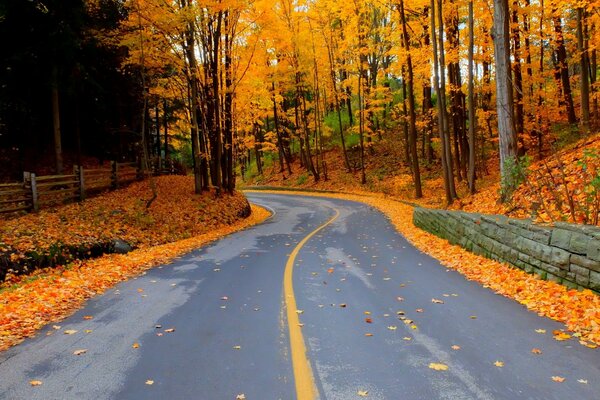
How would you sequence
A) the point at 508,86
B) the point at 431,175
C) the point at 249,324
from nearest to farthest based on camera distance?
1. the point at 249,324
2. the point at 508,86
3. the point at 431,175

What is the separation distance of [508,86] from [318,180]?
75.9 ft

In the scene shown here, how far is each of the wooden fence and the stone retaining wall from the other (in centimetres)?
1377

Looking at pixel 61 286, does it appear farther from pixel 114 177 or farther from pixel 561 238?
pixel 114 177

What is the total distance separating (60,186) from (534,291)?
18.1 m

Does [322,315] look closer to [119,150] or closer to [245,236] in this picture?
[245,236]

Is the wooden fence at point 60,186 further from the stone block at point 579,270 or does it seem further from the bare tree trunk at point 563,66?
the bare tree trunk at point 563,66

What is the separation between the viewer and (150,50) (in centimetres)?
1769

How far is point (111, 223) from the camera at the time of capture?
1423 centimetres

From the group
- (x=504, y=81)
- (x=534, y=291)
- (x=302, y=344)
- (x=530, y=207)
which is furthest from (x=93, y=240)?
(x=504, y=81)

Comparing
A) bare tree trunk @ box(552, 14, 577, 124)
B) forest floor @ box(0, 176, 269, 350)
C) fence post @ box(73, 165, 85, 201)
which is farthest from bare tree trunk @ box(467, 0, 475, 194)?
fence post @ box(73, 165, 85, 201)

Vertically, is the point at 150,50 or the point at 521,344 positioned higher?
the point at 150,50

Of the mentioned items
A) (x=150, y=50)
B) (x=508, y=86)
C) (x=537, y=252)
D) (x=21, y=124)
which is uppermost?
(x=150, y=50)

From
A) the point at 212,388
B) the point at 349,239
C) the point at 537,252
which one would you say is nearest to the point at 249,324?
the point at 212,388

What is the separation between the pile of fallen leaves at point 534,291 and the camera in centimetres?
471
